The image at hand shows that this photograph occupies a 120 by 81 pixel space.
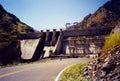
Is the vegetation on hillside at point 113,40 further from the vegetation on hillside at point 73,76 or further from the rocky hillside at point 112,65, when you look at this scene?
the vegetation on hillside at point 73,76

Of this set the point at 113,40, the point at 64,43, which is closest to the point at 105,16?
the point at 64,43

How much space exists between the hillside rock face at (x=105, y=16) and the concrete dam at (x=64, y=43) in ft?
101

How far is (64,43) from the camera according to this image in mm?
46625

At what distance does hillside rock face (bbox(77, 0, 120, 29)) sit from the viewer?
80062 millimetres

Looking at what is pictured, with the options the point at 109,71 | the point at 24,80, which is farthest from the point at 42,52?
the point at 109,71

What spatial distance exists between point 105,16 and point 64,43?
3976cm

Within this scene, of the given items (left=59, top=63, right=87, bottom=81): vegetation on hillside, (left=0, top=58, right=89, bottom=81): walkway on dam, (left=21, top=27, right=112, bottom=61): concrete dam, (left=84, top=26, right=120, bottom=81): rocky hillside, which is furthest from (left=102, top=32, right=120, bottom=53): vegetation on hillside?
(left=21, top=27, right=112, bottom=61): concrete dam

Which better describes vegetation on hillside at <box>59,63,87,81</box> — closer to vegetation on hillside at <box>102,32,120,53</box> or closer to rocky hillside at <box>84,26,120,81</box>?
rocky hillside at <box>84,26,120,81</box>

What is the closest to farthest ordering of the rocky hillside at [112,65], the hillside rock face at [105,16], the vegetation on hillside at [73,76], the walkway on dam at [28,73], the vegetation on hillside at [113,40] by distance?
the rocky hillside at [112,65], the vegetation on hillside at [113,40], the vegetation on hillside at [73,76], the walkway on dam at [28,73], the hillside rock face at [105,16]

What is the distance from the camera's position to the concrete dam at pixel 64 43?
4306cm

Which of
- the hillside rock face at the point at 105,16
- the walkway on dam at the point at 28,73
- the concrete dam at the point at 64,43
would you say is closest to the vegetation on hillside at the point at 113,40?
the walkway on dam at the point at 28,73

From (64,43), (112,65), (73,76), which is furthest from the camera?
(64,43)

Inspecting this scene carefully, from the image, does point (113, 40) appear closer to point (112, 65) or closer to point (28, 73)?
point (112, 65)

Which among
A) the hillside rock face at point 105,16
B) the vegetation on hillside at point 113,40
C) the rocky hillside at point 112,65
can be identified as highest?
→ the hillside rock face at point 105,16
